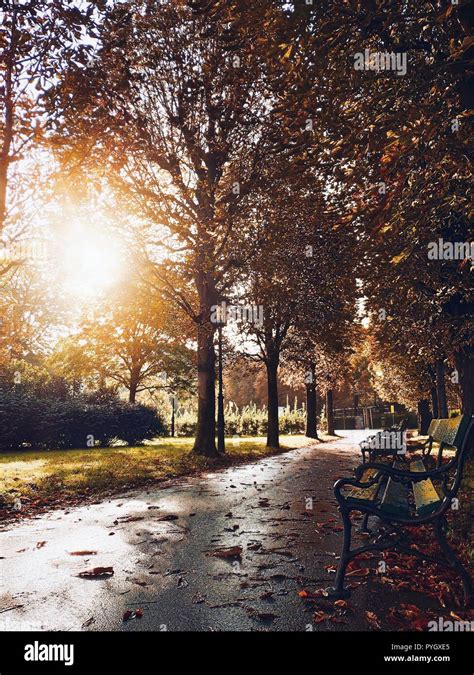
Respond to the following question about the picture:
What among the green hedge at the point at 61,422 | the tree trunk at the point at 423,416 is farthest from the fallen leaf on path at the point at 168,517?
the tree trunk at the point at 423,416

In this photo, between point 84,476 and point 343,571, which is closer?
point 343,571

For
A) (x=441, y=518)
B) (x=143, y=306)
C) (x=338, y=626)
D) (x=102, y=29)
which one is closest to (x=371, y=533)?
(x=441, y=518)

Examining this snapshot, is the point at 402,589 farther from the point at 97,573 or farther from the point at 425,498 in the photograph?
the point at 97,573

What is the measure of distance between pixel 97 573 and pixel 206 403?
11819 mm

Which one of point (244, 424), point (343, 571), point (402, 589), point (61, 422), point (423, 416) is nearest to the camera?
point (343, 571)

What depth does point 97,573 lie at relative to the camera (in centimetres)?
442

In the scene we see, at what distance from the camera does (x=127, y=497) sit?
29.0 feet

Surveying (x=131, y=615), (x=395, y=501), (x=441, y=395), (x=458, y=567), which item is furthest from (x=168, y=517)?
(x=441, y=395)

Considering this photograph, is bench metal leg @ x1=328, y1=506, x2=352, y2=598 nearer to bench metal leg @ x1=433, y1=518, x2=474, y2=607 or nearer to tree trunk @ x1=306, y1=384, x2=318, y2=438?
bench metal leg @ x1=433, y1=518, x2=474, y2=607

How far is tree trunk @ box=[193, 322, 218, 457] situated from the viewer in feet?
52.0

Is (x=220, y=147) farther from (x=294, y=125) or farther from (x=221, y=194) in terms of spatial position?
(x=294, y=125)

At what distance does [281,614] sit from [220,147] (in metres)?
13.3

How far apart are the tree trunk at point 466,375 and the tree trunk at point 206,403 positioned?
768 centimetres

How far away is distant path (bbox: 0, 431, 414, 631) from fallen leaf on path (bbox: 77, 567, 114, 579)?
3.0 inches
